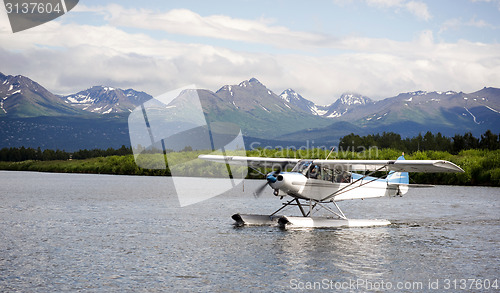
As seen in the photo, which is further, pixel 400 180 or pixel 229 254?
pixel 400 180

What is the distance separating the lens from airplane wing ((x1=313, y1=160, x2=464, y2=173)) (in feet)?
56.9

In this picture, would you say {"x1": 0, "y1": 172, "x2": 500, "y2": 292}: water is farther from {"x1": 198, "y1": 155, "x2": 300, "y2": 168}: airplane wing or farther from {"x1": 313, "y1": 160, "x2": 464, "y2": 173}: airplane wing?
{"x1": 198, "y1": 155, "x2": 300, "y2": 168}: airplane wing

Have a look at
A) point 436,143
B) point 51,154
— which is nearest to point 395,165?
point 436,143

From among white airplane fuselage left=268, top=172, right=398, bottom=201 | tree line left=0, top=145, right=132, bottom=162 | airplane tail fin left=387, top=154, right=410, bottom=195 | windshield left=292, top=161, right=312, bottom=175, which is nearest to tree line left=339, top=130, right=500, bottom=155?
tree line left=0, top=145, right=132, bottom=162

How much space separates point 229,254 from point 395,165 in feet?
24.1

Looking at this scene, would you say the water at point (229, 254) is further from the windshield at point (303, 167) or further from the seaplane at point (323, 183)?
the windshield at point (303, 167)

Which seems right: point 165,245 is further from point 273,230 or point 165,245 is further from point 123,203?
point 123,203

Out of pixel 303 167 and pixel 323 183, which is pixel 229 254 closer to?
pixel 303 167

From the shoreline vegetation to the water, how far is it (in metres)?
3.68

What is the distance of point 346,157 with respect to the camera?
53.8 meters

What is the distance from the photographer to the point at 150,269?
13375 millimetres

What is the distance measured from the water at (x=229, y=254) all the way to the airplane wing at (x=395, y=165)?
96.3 inches

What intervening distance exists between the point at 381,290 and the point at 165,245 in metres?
7.70

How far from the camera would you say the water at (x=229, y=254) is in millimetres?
12078
